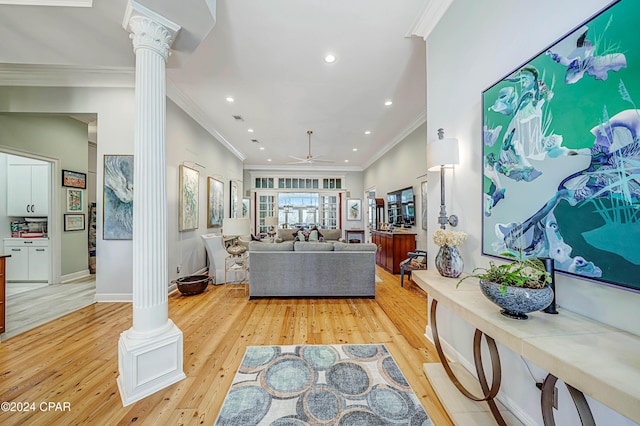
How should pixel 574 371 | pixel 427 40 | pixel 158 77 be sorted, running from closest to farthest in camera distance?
pixel 574 371
pixel 158 77
pixel 427 40

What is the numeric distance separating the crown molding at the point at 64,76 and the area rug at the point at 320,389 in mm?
4110

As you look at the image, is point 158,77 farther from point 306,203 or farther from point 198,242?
point 306,203

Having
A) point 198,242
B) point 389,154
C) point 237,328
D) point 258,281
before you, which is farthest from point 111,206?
point 389,154

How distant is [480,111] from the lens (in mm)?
1829

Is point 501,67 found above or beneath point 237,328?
above

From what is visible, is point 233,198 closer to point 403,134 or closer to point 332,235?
point 332,235

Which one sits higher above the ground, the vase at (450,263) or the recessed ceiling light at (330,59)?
the recessed ceiling light at (330,59)

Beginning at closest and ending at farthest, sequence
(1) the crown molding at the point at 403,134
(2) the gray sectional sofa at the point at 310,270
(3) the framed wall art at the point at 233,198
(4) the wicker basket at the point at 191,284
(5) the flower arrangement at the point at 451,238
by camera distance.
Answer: (5) the flower arrangement at the point at 451,238 < (2) the gray sectional sofa at the point at 310,270 < (4) the wicker basket at the point at 191,284 < (1) the crown molding at the point at 403,134 < (3) the framed wall art at the point at 233,198

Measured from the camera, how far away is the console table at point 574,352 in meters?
0.69

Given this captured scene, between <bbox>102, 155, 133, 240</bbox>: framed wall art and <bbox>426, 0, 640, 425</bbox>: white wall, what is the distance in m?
4.17

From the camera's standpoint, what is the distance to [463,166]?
204 cm

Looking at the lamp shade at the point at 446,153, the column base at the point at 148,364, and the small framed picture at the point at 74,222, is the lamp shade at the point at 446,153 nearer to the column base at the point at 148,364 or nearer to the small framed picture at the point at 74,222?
the column base at the point at 148,364

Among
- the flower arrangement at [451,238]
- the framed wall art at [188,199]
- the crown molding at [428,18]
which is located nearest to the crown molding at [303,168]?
the framed wall art at [188,199]

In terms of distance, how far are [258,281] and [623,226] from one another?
11.9 ft
